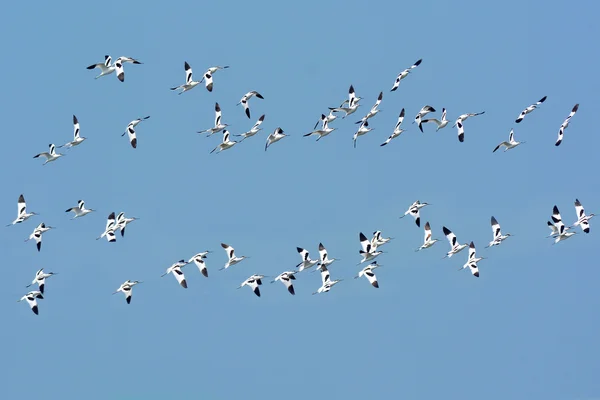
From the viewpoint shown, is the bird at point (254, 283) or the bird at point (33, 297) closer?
the bird at point (254, 283)

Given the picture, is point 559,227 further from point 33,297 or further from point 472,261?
point 33,297

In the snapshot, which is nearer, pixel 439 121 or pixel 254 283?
pixel 254 283

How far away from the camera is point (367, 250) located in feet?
286

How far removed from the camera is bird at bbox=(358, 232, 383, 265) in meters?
86.9

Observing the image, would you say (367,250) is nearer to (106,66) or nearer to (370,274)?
(370,274)

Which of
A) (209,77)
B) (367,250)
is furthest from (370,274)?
(209,77)

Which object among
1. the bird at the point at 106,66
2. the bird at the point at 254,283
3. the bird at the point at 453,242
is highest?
the bird at the point at 106,66

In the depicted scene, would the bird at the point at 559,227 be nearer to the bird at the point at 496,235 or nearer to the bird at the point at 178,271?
the bird at the point at 496,235

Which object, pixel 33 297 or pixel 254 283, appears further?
pixel 33 297

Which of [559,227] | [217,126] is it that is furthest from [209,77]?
[559,227]

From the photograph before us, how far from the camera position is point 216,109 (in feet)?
291

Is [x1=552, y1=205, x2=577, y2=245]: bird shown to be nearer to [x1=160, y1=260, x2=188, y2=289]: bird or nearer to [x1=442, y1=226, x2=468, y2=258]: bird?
[x1=442, y1=226, x2=468, y2=258]: bird

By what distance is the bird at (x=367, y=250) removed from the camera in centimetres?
8686

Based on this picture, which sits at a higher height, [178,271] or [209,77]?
[209,77]
